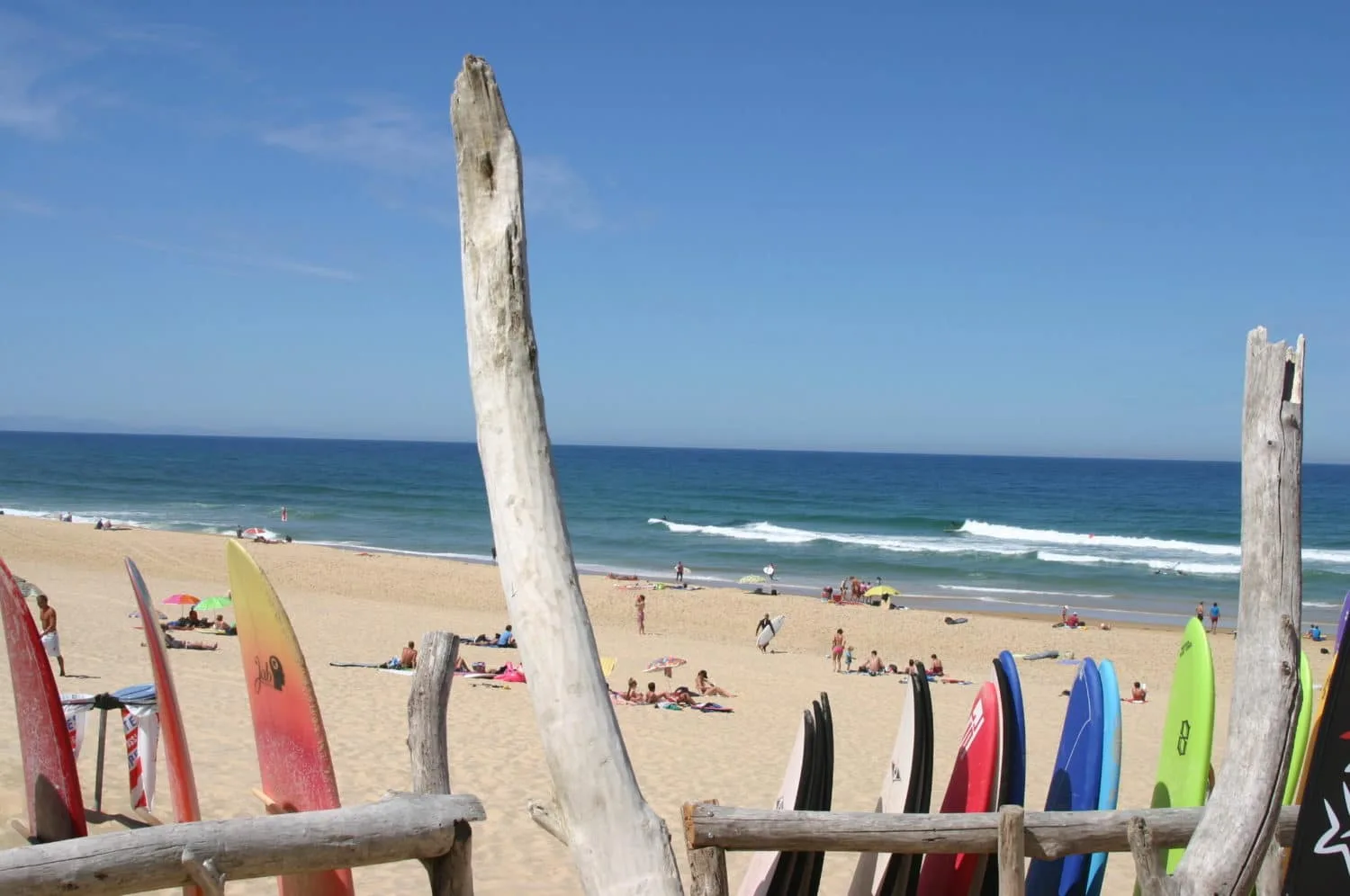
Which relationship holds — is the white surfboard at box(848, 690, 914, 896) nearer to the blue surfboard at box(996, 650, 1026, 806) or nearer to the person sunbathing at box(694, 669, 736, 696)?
the blue surfboard at box(996, 650, 1026, 806)

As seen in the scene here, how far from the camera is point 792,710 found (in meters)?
12.6

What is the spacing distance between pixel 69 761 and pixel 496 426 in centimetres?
172

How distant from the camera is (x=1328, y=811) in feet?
9.69

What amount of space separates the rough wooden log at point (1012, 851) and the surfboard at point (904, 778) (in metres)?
0.43

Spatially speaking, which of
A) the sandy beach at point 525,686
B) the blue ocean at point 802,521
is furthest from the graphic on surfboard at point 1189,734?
the blue ocean at point 802,521

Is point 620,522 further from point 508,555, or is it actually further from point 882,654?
point 508,555

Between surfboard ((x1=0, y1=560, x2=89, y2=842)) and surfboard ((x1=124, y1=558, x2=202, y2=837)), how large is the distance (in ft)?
1.03

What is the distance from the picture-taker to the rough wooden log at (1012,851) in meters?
3.08

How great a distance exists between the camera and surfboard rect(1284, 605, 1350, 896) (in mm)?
2932

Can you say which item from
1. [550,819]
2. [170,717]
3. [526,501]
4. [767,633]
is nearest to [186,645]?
[767,633]

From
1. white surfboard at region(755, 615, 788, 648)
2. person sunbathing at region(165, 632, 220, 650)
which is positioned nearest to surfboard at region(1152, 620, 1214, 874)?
person sunbathing at region(165, 632, 220, 650)

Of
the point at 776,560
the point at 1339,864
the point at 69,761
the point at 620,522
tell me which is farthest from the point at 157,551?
the point at 1339,864

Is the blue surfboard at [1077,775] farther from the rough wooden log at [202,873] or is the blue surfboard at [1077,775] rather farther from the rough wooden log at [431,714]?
the rough wooden log at [202,873]

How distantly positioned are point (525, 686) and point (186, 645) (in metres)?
4.43
